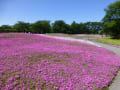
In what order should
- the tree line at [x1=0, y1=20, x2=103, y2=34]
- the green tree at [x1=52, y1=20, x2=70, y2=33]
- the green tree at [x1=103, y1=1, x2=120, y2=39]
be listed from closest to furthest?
1. the green tree at [x1=103, y1=1, x2=120, y2=39]
2. the tree line at [x1=0, y1=20, x2=103, y2=34]
3. the green tree at [x1=52, y1=20, x2=70, y2=33]

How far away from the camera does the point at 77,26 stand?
77750 millimetres

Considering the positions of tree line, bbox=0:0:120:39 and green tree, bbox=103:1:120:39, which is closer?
green tree, bbox=103:1:120:39

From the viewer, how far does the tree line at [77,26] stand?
32844mm

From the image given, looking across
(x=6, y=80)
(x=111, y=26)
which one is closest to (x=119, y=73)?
(x=6, y=80)

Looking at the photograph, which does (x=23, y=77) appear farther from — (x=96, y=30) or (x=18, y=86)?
(x=96, y=30)

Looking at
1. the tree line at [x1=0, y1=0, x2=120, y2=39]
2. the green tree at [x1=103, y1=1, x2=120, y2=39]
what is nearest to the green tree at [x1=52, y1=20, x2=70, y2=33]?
the tree line at [x1=0, y1=0, x2=120, y2=39]

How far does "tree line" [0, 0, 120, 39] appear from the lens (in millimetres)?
32844

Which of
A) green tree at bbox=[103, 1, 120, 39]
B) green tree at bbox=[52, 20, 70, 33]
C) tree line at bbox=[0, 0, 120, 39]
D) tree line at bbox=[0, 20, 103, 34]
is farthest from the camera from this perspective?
green tree at bbox=[52, 20, 70, 33]

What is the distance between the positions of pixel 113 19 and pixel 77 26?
44.0 m

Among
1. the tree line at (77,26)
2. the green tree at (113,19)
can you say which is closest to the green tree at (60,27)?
the tree line at (77,26)

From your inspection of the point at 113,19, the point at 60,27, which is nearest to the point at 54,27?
the point at 60,27

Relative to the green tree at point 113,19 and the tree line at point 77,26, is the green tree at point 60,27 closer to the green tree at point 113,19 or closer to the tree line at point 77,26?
the tree line at point 77,26

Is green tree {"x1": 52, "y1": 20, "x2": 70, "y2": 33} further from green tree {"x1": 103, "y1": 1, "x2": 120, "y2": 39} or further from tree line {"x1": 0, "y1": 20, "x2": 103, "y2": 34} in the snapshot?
green tree {"x1": 103, "y1": 1, "x2": 120, "y2": 39}

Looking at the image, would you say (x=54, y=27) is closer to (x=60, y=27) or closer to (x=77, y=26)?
(x=60, y=27)
